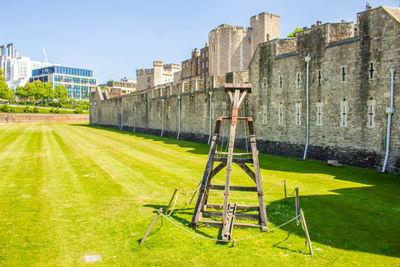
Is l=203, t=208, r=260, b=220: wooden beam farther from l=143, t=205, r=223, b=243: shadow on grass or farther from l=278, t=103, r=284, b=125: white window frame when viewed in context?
l=278, t=103, r=284, b=125: white window frame

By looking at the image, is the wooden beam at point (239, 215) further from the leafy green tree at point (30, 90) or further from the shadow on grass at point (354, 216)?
the leafy green tree at point (30, 90)

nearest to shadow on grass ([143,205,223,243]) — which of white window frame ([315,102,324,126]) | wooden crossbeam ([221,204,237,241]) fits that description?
wooden crossbeam ([221,204,237,241])

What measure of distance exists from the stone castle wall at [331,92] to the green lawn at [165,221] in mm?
1930

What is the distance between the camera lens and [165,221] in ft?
29.9

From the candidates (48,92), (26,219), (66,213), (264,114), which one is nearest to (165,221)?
(66,213)

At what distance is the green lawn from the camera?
22.7ft

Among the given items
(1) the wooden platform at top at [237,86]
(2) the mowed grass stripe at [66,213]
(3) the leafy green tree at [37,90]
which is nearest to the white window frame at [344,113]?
(1) the wooden platform at top at [237,86]

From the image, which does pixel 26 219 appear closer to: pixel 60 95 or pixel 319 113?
pixel 319 113

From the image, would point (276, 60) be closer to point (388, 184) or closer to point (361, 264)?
point (388, 184)

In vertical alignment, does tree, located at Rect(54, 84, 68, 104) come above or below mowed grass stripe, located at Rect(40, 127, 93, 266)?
above

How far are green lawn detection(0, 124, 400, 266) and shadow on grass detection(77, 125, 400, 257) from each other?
3 centimetres

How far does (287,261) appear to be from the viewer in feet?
22.2

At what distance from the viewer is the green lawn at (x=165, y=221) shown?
22.7ft

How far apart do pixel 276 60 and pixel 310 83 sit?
3553mm
